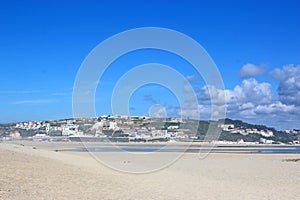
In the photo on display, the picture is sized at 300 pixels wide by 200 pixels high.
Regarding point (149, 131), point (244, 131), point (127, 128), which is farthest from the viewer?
point (244, 131)

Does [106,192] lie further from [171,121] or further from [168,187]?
[171,121]

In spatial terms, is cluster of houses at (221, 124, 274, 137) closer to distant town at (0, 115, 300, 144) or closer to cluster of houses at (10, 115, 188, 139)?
distant town at (0, 115, 300, 144)

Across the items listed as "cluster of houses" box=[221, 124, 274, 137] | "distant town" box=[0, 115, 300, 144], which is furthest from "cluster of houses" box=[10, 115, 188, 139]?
"cluster of houses" box=[221, 124, 274, 137]

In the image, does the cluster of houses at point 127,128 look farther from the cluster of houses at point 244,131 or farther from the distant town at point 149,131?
the cluster of houses at point 244,131

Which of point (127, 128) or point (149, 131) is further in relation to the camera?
point (127, 128)

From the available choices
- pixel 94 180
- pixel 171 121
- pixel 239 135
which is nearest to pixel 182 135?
pixel 171 121

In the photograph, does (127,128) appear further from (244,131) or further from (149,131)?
(244,131)

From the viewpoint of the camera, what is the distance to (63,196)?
1264 centimetres

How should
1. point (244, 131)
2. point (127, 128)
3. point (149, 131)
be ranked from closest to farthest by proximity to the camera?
point (149, 131), point (127, 128), point (244, 131)

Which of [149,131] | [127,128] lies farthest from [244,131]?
[127,128]

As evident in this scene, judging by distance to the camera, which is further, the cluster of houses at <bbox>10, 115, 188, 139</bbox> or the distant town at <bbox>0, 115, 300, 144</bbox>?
the cluster of houses at <bbox>10, 115, 188, 139</bbox>

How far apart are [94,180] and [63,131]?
5212 inches

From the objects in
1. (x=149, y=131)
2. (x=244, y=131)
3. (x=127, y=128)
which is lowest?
(x=149, y=131)

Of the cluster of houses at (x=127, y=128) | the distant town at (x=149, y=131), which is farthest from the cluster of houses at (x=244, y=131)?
the cluster of houses at (x=127, y=128)
